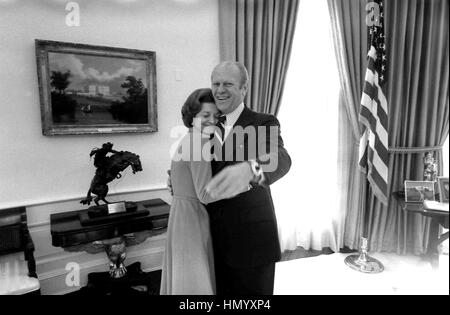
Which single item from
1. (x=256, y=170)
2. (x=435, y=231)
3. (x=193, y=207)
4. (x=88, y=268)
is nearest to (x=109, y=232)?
(x=88, y=268)

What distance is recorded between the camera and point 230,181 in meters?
0.56

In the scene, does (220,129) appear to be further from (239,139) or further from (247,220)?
(247,220)

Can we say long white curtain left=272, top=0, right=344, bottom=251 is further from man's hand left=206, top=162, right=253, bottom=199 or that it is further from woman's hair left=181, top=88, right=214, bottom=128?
man's hand left=206, top=162, right=253, bottom=199

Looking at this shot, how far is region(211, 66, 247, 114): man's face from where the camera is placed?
969mm

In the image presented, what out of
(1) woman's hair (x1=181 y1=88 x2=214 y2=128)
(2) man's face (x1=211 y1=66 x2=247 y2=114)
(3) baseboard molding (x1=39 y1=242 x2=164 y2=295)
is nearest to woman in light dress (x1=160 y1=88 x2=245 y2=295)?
(1) woman's hair (x1=181 y1=88 x2=214 y2=128)

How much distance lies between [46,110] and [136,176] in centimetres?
83

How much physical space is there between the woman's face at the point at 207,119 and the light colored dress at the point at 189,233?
3 cm

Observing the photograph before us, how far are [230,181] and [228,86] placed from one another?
0.52 m

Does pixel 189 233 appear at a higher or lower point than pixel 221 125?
lower

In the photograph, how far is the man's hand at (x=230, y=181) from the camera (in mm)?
554

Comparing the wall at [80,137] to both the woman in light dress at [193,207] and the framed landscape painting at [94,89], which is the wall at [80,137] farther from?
the woman in light dress at [193,207]

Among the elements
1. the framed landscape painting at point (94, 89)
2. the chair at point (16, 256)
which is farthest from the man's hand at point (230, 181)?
the framed landscape painting at point (94, 89)

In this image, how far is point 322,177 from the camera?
2.65 m

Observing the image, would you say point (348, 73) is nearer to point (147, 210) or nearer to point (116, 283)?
point (147, 210)
